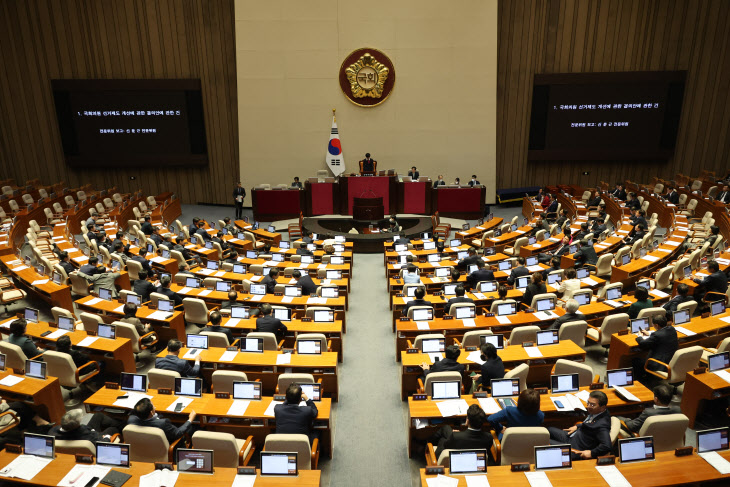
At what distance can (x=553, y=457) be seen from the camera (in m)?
4.61

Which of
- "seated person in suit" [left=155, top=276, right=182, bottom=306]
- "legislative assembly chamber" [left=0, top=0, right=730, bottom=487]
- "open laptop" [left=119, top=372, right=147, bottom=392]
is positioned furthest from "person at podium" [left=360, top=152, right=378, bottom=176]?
"open laptop" [left=119, top=372, right=147, bottom=392]

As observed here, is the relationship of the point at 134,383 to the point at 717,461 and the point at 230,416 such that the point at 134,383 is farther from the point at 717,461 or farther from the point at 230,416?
the point at 717,461

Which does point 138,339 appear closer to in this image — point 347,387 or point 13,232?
point 347,387

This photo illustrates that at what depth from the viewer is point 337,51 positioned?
1998 centimetres

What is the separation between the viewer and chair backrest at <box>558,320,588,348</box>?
7.57 m

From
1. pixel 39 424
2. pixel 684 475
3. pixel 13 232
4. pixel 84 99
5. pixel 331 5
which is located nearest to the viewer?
pixel 684 475

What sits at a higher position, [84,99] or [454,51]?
[454,51]

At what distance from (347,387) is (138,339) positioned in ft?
11.5

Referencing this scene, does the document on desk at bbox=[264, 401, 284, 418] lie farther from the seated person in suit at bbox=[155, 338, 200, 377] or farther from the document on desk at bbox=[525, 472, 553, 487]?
the document on desk at bbox=[525, 472, 553, 487]

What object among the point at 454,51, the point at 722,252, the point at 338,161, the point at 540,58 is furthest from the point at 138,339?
the point at 540,58

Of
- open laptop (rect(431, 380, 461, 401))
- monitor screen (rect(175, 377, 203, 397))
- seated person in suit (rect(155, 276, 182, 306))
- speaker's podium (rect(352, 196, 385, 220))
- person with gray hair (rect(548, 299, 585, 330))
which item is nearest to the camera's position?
open laptop (rect(431, 380, 461, 401))

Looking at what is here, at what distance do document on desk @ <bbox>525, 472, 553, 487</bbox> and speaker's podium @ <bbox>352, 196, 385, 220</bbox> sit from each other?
13.4 meters

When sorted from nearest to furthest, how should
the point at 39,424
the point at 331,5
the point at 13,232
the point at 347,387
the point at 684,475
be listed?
the point at 684,475, the point at 39,424, the point at 347,387, the point at 13,232, the point at 331,5

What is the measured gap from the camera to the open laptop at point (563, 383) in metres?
5.99
